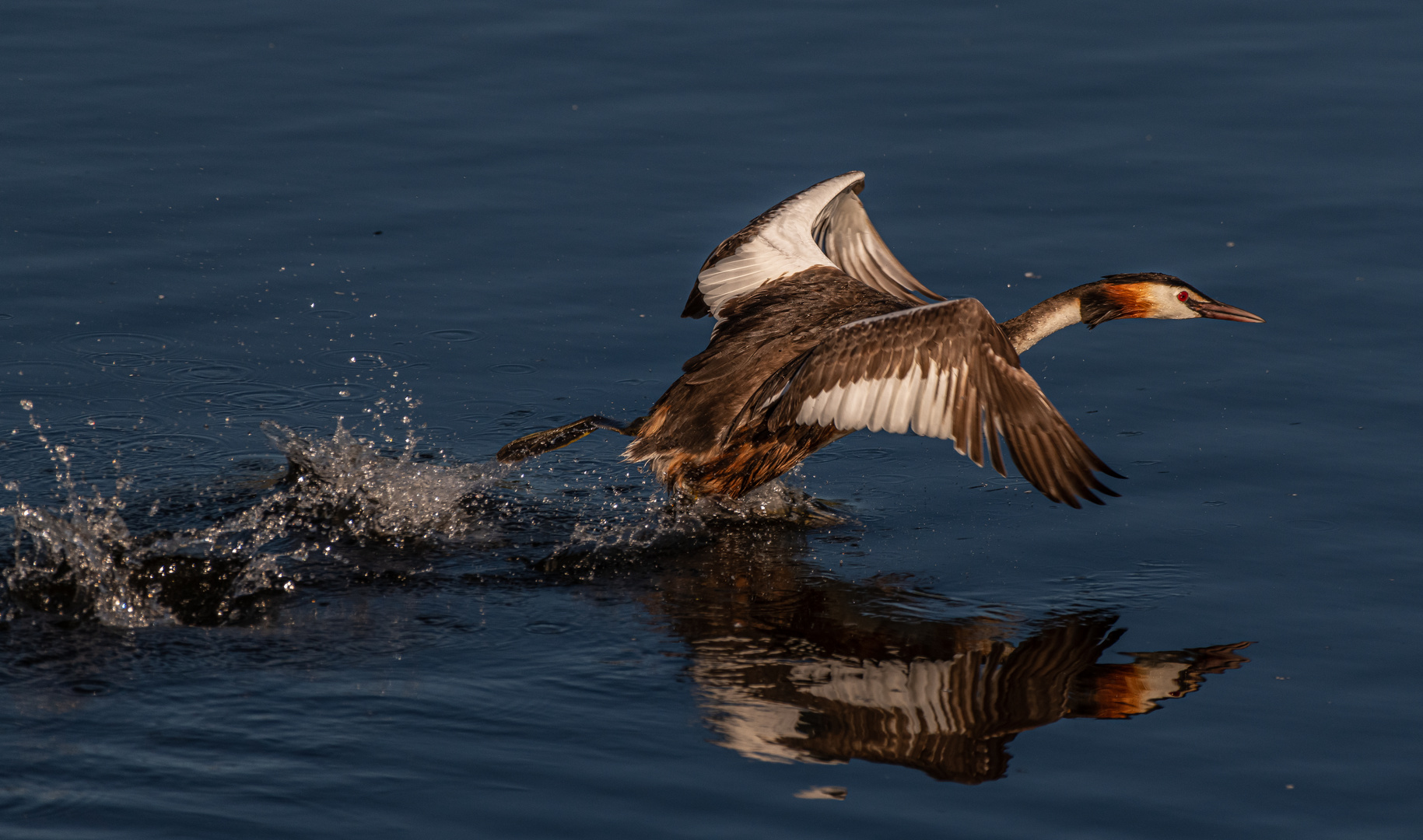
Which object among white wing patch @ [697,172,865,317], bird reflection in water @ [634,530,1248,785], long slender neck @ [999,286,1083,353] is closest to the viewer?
bird reflection in water @ [634,530,1248,785]

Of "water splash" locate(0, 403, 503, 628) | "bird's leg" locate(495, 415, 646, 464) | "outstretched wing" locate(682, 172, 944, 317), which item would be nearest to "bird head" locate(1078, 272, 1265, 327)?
"outstretched wing" locate(682, 172, 944, 317)

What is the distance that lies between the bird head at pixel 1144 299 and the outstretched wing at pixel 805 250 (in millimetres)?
1019

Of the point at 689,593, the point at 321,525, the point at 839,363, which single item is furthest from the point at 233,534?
the point at 839,363

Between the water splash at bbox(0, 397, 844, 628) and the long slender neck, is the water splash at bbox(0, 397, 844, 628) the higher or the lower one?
the lower one

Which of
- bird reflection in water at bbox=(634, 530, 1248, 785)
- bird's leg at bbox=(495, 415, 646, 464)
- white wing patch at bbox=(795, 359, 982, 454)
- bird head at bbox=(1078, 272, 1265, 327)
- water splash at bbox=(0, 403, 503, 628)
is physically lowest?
bird reflection in water at bbox=(634, 530, 1248, 785)

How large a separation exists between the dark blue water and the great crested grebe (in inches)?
14.3

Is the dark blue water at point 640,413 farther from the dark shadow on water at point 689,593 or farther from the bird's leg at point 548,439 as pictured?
the bird's leg at point 548,439

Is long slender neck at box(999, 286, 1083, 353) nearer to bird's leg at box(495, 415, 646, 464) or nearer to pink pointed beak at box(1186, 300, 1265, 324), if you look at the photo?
pink pointed beak at box(1186, 300, 1265, 324)

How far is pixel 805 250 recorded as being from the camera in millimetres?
8781

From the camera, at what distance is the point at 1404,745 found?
5.71 metres

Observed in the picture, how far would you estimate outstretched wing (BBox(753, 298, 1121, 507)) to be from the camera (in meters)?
6.72

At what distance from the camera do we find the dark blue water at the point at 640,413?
5.40m

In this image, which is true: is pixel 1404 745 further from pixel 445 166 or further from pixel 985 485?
pixel 445 166

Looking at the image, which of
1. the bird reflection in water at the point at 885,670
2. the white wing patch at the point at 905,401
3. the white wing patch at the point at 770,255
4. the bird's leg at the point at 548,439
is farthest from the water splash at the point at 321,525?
the white wing patch at the point at 770,255
